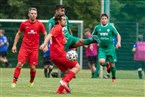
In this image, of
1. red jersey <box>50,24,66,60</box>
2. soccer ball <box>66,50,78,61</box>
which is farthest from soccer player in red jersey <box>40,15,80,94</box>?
soccer ball <box>66,50,78,61</box>

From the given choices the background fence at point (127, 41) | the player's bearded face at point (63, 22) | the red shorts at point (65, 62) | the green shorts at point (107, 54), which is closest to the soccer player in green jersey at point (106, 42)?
the green shorts at point (107, 54)

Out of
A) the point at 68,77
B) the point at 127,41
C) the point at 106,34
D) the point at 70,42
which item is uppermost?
the point at 70,42

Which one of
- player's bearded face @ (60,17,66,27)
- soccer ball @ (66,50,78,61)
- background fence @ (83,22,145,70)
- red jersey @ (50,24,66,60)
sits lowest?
background fence @ (83,22,145,70)

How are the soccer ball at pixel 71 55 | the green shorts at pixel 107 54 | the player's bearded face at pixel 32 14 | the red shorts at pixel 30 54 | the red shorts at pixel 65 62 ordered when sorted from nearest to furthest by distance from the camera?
the soccer ball at pixel 71 55 → the red shorts at pixel 65 62 → the player's bearded face at pixel 32 14 → the red shorts at pixel 30 54 → the green shorts at pixel 107 54

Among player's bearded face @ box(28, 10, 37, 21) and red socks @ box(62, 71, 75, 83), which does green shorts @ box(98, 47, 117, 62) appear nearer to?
player's bearded face @ box(28, 10, 37, 21)

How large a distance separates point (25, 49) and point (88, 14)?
25.3m

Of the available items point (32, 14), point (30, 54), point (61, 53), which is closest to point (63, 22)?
point (61, 53)

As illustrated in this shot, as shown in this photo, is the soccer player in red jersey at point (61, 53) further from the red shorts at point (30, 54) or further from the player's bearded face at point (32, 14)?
the red shorts at point (30, 54)

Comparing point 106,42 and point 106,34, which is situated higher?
point 106,34

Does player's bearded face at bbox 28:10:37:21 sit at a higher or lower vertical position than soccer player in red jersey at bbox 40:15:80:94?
higher

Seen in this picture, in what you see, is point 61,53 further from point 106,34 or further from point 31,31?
point 106,34

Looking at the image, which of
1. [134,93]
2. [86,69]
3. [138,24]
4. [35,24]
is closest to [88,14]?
[86,69]

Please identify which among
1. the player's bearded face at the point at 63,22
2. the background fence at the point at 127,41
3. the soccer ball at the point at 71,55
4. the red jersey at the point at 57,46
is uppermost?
the player's bearded face at the point at 63,22

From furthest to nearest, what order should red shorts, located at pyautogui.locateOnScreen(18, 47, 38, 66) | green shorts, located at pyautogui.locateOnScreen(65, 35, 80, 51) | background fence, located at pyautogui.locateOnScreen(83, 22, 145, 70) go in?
background fence, located at pyautogui.locateOnScreen(83, 22, 145, 70)
red shorts, located at pyautogui.locateOnScreen(18, 47, 38, 66)
green shorts, located at pyautogui.locateOnScreen(65, 35, 80, 51)
